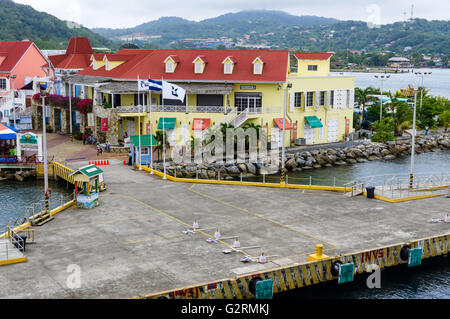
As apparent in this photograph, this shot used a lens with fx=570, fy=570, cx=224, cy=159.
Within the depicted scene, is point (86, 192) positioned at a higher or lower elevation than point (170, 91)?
lower

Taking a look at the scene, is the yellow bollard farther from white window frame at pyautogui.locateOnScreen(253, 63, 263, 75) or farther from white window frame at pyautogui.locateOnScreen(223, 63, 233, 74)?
white window frame at pyautogui.locateOnScreen(223, 63, 233, 74)

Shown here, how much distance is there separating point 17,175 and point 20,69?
112 ft

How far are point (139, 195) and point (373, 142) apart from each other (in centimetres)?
4005

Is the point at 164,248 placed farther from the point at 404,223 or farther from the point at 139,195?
the point at 404,223

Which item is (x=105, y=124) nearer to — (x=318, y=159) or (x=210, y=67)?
(x=210, y=67)

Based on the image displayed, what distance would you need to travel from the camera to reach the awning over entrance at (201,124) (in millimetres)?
59438

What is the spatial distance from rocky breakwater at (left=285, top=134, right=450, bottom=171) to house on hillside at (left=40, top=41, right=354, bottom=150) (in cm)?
321

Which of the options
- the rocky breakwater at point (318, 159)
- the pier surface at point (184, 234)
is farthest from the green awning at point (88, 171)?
the rocky breakwater at point (318, 159)

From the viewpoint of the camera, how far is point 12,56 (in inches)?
3228

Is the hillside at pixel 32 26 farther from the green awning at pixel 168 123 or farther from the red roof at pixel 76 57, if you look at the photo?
the green awning at pixel 168 123

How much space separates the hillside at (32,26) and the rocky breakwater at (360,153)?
10407 centimetres

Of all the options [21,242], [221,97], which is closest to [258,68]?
[221,97]

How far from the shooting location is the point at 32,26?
17038cm
